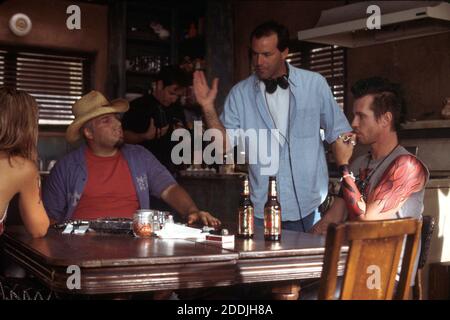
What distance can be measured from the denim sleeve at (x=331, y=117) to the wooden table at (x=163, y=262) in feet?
3.64

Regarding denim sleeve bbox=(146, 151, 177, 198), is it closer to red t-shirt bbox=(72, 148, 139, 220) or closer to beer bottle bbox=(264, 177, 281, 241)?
red t-shirt bbox=(72, 148, 139, 220)

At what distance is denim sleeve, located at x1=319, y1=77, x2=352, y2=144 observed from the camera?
3.36 meters

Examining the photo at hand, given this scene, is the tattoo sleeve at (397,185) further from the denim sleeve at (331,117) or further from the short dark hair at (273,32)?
the short dark hair at (273,32)

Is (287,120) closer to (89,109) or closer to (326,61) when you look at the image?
(89,109)

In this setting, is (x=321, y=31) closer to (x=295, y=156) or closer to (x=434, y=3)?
(x=434, y=3)

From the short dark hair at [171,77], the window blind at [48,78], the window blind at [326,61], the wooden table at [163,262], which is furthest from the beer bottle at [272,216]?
the window blind at [48,78]

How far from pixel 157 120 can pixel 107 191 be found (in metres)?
1.17

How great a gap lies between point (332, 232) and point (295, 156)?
75.8 inches

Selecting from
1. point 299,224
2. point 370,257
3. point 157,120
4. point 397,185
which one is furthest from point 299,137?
point 370,257

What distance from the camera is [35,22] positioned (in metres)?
6.78

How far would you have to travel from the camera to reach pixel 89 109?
3506 mm

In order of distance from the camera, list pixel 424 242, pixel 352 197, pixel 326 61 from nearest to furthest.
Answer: pixel 424 242, pixel 352 197, pixel 326 61

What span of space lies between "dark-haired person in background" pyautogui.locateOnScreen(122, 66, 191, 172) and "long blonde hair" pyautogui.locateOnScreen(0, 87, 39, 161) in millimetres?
2001

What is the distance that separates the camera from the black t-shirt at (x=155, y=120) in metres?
4.33
